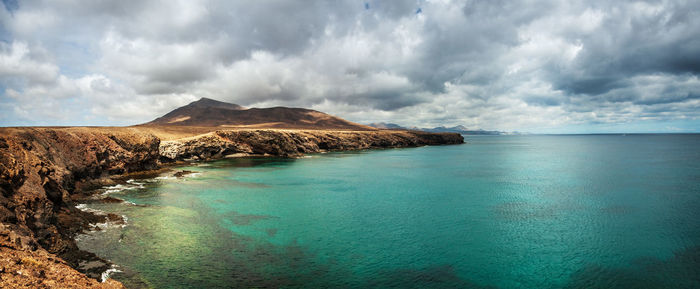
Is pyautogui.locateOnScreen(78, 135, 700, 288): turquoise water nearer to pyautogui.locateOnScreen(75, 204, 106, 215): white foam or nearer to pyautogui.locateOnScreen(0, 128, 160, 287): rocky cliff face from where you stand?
pyautogui.locateOnScreen(75, 204, 106, 215): white foam

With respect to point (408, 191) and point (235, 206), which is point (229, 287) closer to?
point (235, 206)

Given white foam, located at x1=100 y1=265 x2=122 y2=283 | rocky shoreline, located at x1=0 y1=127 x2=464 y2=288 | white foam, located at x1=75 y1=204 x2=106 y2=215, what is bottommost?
white foam, located at x1=100 y1=265 x2=122 y2=283

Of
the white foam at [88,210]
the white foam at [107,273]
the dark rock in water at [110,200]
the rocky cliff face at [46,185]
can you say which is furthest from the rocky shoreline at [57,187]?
the dark rock in water at [110,200]

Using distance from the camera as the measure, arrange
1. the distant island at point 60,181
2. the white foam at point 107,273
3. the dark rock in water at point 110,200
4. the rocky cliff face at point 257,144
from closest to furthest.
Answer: the distant island at point 60,181 → the white foam at point 107,273 → the dark rock in water at point 110,200 → the rocky cliff face at point 257,144

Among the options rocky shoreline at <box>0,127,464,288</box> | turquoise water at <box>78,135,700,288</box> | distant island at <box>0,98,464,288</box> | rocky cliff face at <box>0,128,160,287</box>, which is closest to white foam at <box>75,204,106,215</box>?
rocky shoreline at <box>0,127,464,288</box>

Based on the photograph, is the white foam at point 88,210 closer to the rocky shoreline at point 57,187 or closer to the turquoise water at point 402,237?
the rocky shoreline at point 57,187

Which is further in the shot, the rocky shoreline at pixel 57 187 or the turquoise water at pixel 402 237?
the turquoise water at pixel 402 237
